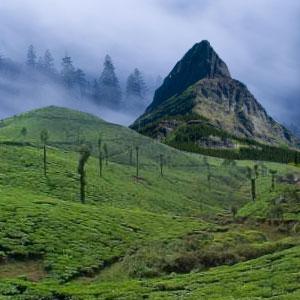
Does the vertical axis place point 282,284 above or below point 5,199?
below

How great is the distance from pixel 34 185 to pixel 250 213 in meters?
50.5

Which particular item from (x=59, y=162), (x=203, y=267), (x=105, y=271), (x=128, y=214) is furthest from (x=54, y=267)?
(x=59, y=162)

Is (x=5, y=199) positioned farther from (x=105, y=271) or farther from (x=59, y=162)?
(x=59, y=162)

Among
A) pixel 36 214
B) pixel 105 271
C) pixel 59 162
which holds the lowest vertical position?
pixel 105 271

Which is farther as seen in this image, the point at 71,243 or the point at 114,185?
the point at 114,185

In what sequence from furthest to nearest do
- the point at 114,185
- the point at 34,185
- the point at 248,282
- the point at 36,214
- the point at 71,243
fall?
the point at 114,185
the point at 34,185
the point at 36,214
the point at 71,243
the point at 248,282

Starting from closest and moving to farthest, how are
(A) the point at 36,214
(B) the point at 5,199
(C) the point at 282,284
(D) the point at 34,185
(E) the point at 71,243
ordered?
1. (C) the point at 282,284
2. (E) the point at 71,243
3. (A) the point at 36,214
4. (B) the point at 5,199
5. (D) the point at 34,185

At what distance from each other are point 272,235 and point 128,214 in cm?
2671

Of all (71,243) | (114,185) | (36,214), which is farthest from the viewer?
(114,185)

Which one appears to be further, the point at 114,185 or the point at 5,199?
the point at 114,185

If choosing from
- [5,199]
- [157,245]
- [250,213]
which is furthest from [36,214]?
[250,213]

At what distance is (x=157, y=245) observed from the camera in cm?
7856

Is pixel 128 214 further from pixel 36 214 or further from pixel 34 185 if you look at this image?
pixel 34 185

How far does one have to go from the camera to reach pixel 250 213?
446 feet
